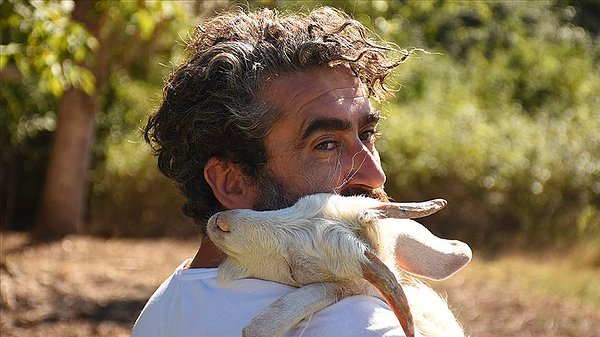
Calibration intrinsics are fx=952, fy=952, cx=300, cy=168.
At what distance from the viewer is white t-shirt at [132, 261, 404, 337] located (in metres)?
1.69

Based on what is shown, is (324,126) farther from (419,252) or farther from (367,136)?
(419,252)

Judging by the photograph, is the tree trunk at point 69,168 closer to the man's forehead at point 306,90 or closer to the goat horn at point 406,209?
the man's forehead at point 306,90

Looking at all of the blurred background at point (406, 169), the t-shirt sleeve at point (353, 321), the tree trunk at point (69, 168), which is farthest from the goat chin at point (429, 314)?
the tree trunk at point (69, 168)

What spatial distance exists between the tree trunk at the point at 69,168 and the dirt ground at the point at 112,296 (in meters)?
0.24

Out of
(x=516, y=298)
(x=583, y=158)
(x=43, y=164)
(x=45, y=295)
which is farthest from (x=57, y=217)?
(x=583, y=158)

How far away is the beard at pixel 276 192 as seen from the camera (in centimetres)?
195

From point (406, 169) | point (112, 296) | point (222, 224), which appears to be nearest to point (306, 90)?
point (222, 224)

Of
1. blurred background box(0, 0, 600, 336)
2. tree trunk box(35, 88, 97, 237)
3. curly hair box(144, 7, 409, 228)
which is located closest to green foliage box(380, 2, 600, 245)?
blurred background box(0, 0, 600, 336)

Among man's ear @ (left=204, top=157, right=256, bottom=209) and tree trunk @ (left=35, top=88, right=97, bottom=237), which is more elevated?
man's ear @ (left=204, top=157, right=256, bottom=209)

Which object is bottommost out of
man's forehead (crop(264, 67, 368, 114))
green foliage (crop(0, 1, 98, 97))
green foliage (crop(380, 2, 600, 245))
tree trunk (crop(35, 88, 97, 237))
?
green foliage (crop(380, 2, 600, 245))

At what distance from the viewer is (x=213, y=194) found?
83.4 inches

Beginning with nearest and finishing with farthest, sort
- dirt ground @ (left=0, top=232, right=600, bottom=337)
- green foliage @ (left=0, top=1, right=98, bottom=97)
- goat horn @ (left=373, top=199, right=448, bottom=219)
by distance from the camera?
goat horn @ (left=373, top=199, right=448, bottom=219)
green foliage @ (left=0, top=1, right=98, bottom=97)
dirt ground @ (left=0, top=232, right=600, bottom=337)

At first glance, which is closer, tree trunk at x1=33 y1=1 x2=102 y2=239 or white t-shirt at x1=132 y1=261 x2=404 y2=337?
white t-shirt at x1=132 y1=261 x2=404 y2=337

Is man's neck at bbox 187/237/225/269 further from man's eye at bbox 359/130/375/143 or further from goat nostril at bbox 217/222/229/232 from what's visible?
man's eye at bbox 359/130/375/143
